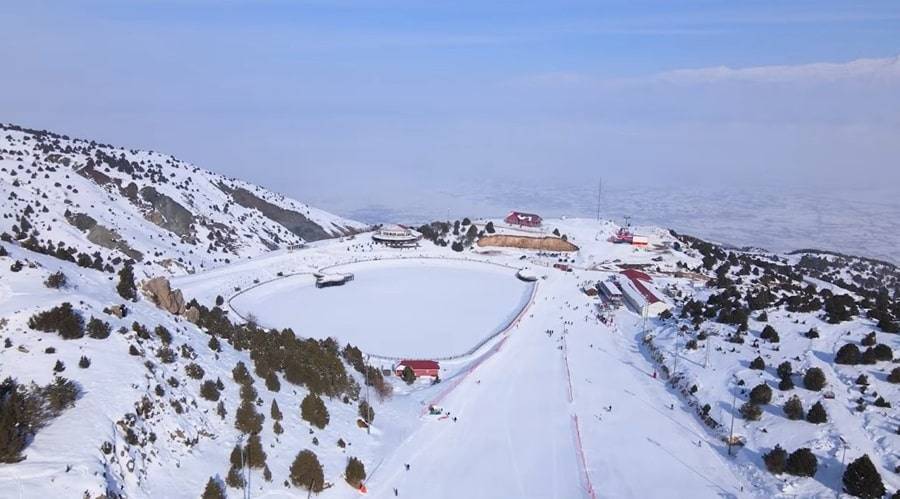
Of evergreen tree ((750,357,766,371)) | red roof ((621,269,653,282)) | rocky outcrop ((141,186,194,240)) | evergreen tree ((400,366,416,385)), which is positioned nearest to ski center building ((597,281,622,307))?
red roof ((621,269,653,282))

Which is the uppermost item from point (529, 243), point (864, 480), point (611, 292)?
point (529, 243)

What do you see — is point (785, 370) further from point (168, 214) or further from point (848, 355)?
A: point (168, 214)

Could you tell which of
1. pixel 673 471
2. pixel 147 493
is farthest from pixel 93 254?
pixel 673 471

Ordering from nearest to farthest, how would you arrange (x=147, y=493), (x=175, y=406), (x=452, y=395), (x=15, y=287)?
1. (x=147, y=493)
2. (x=175, y=406)
3. (x=15, y=287)
4. (x=452, y=395)

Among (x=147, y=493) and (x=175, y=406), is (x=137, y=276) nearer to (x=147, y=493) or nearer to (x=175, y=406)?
(x=175, y=406)

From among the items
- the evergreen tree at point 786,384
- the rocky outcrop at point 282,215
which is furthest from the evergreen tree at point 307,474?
the rocky outcrop at point 282,215

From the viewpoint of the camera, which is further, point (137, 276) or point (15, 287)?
point (137, 276)

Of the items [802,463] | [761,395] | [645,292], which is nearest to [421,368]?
[761,395]
